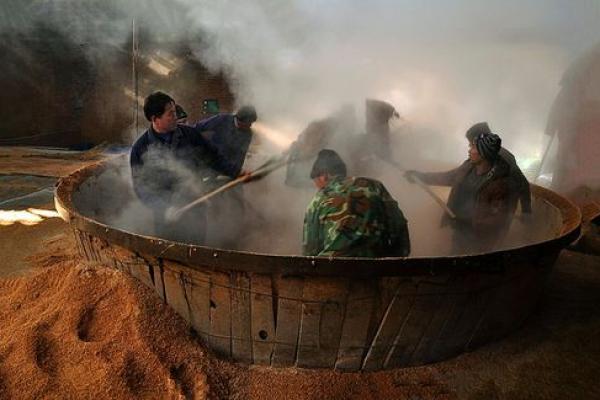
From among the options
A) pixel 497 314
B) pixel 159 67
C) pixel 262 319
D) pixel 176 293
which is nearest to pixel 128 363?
pixel 176 293

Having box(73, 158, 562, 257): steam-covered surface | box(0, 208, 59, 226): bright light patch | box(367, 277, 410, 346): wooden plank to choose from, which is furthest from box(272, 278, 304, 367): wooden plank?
box(0, 208, 59, 226): bright light patch

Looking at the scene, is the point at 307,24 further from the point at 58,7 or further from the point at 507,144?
the point at 58,7

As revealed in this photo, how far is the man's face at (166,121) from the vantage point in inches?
149

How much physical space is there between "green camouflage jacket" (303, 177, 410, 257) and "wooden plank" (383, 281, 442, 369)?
355 mm

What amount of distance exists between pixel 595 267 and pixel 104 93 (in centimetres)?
1162

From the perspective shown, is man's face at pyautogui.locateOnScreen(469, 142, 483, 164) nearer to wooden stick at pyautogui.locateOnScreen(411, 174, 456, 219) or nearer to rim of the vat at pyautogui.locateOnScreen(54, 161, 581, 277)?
wooden stick at pyautogui.locateOnScreen(411, 174, 456, 219)

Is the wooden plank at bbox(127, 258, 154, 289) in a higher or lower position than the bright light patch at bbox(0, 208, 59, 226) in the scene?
higher

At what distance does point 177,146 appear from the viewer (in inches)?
157

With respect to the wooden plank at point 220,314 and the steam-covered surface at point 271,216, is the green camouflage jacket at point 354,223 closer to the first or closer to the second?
the wooden plank at point 220,314

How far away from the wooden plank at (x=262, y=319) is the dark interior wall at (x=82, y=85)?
953 cm

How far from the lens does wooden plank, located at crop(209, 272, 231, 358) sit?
2.68m

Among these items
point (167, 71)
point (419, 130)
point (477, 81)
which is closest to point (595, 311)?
point (419, 130)

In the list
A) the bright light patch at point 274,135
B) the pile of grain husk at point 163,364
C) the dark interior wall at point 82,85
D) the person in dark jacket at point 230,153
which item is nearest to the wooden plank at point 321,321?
the pile of grain husk at point 163,364

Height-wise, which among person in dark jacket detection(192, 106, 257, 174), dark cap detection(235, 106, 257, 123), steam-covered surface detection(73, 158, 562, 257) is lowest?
steam-covered surface detection(73, 158, 562, 257)
